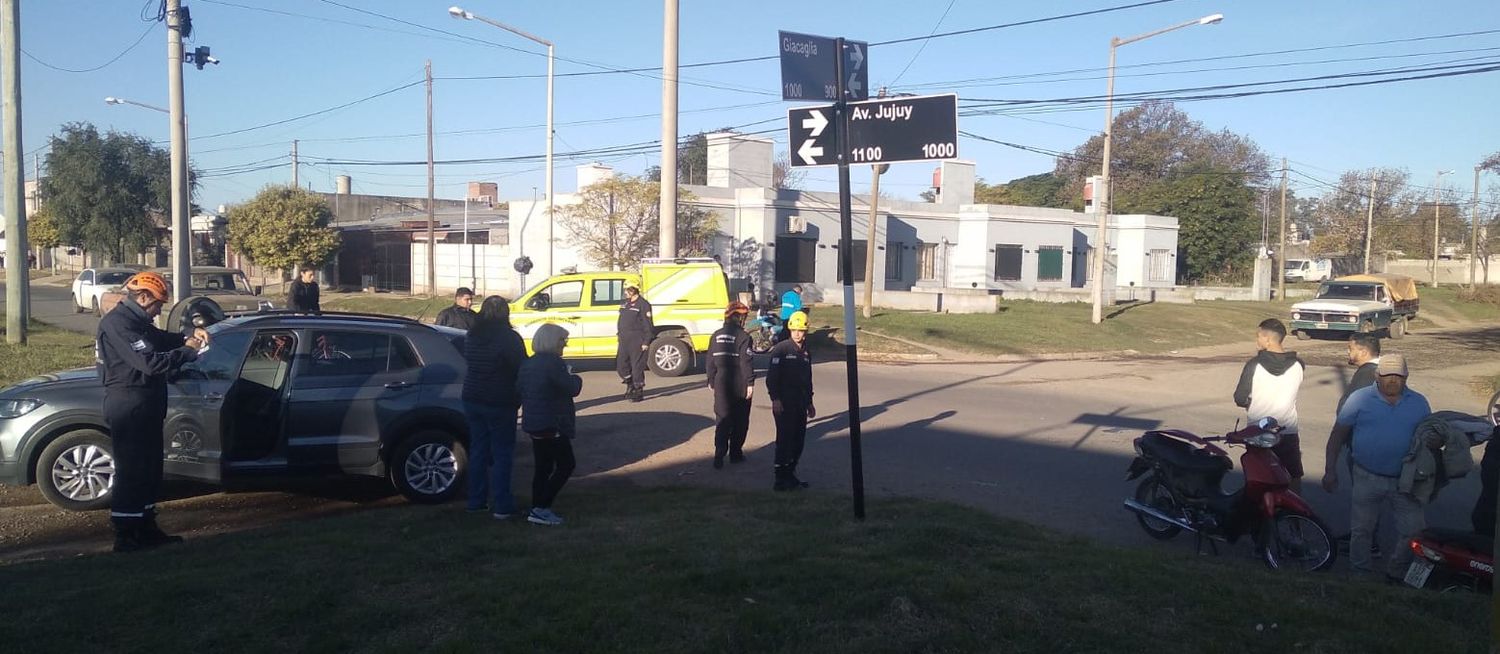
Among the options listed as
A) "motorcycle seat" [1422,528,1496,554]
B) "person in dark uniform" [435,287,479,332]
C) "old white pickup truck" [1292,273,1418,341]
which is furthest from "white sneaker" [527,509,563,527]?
"old white pickup truck" [1292,273,1418,341]

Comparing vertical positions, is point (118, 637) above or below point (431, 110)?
below

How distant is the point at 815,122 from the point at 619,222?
75.9 ft

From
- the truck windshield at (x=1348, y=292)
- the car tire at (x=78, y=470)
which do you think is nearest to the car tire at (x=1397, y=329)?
the truck windshield at (x=1348, y=292)

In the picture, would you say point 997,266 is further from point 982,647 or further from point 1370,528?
point 982,647

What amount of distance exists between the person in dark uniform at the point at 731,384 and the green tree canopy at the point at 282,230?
117 ft

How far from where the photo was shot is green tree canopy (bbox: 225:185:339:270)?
42.1 metres

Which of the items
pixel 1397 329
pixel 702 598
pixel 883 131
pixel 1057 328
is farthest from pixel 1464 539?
pixel 1397 329

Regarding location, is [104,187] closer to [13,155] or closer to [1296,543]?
[13,155]

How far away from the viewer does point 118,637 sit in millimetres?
4645

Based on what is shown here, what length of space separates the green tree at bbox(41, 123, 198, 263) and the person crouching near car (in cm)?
4666

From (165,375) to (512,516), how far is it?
2.45 meters

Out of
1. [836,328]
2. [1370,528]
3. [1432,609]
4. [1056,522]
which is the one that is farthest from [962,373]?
[1432,609]

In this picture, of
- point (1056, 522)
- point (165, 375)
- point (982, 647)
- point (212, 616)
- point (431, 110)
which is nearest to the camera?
point (982, 647)

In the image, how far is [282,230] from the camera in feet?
137
